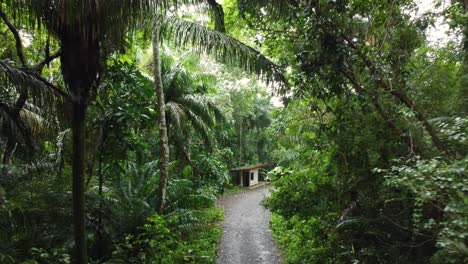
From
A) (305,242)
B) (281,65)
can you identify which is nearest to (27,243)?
(281,65)

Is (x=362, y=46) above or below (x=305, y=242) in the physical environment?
above

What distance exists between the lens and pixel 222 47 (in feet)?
19.1

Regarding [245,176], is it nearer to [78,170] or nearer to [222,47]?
[222,47]

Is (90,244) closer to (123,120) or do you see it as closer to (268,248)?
(123,120)

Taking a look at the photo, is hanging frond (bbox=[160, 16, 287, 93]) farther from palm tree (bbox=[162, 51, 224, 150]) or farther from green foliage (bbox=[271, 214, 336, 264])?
palm tree (bbox=[162, 51, 224, 150])

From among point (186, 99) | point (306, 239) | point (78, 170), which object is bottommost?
point (306, 239)

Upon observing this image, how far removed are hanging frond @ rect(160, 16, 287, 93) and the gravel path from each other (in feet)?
9.94

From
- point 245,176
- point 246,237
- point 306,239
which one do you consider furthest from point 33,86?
point 245,176

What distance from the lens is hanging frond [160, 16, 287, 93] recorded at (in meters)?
5.79

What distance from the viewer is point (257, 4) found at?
5609 mm

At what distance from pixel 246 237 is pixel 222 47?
813 centimetres

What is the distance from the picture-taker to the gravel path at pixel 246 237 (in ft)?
32.2

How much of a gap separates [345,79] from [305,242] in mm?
5969

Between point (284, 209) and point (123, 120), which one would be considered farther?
point (284, 209)
